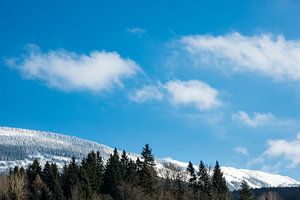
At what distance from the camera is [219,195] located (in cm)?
10938

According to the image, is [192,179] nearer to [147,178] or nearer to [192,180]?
[192,180]

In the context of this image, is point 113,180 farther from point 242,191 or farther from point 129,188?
point 242,191

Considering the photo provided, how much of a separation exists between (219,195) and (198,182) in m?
7.43

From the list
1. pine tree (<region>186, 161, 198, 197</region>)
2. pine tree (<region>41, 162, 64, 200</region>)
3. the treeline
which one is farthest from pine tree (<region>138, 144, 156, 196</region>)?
pine tree (<region>41, 162, 64, 200</region>)

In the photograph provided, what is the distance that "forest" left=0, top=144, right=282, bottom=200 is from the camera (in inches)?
4109

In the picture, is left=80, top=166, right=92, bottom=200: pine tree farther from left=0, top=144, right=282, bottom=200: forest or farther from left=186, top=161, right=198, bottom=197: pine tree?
left=186, top=161, right=198, bottom=197: pine tree

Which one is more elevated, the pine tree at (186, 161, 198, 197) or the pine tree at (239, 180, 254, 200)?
the pine tree at (186, 161, 198, 197)

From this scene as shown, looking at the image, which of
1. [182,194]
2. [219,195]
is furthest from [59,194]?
[219,195]

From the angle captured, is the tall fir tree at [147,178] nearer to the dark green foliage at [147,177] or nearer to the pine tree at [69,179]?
the dark green foliage at [147,177]

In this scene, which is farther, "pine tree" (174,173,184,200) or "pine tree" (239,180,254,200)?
"pine tree" (174,173,184,200)

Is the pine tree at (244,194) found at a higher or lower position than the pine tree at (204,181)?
lower


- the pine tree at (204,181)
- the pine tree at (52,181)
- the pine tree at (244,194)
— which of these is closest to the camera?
the pine tree at (52,181)

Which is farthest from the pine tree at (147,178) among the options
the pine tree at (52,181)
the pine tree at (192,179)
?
the pine tree at (52,181)

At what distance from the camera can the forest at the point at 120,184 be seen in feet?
342
